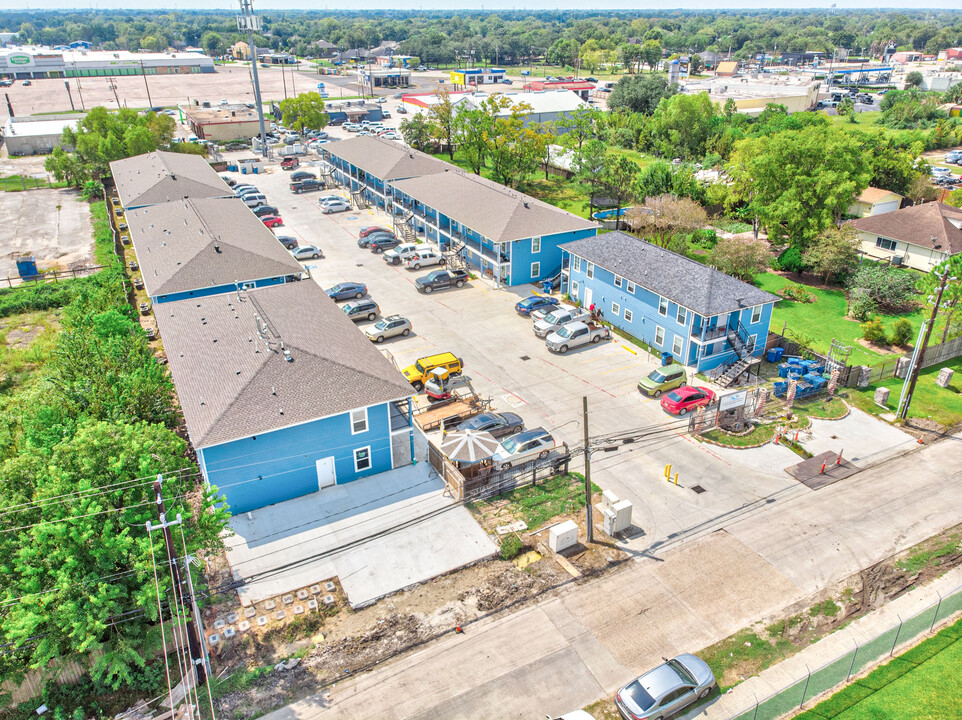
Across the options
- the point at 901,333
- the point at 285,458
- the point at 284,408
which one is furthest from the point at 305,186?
the point at 901,333

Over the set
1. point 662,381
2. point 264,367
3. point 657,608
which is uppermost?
point 264,367

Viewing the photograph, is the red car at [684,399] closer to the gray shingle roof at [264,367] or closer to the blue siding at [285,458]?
the gray shingle roof at [264,367]

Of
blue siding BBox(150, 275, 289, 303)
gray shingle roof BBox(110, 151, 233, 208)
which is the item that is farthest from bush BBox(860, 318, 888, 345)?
gray shingle roof BBox(110, 151, 233, 208)

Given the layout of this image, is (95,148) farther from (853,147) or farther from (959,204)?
(959,204)

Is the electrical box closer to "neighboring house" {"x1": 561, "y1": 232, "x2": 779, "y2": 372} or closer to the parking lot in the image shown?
the parking lot

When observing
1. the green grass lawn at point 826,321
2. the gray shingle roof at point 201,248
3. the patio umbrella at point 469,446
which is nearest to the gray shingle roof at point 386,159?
the gray shingle roof at point 201,248

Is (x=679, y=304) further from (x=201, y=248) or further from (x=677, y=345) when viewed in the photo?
(x=201, y=248)

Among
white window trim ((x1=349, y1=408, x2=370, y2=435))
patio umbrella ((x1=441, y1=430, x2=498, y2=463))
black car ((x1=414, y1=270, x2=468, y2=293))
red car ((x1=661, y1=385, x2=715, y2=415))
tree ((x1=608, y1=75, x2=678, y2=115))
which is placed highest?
tree ((x1=608, y1=75, x2=678, y2=115))
